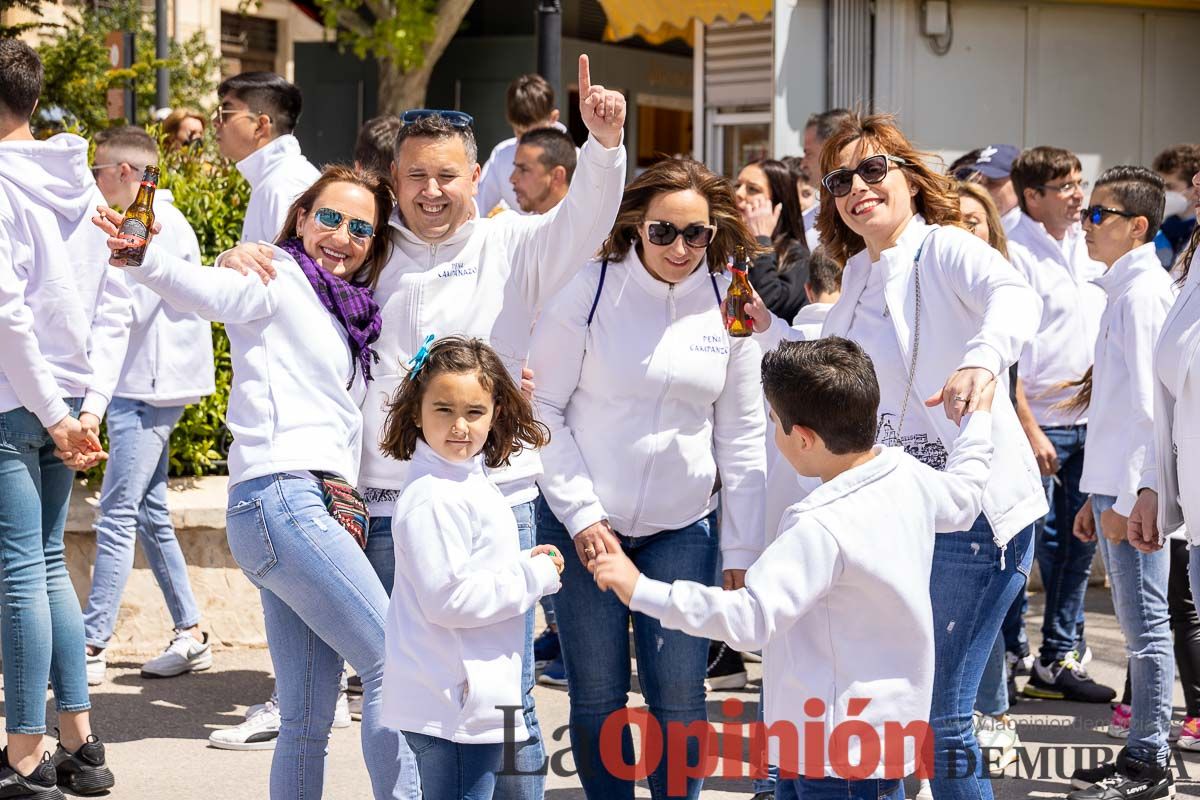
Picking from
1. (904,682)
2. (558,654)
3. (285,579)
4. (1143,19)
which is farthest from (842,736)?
(1143,19)

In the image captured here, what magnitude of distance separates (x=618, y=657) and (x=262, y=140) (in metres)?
3.15

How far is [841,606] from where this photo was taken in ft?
11.0

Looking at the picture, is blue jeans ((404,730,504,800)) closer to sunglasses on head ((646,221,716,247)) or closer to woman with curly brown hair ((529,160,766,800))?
woman with curly brown hair ((529,160,766,800))

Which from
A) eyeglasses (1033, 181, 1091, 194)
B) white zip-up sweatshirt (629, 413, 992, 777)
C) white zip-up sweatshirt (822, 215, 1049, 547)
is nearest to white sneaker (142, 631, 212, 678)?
white zip-up sweatshirt (822, 215, 1049, 547)

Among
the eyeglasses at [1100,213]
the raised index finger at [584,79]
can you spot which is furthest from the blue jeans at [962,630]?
the eyeglasses at [1100,213]

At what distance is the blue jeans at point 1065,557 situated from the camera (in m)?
6.66

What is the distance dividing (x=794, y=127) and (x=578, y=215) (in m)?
8.83

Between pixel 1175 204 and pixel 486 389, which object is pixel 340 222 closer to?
pixel 486 389

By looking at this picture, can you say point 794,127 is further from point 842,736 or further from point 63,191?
point 842,736

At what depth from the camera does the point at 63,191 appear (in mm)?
5035

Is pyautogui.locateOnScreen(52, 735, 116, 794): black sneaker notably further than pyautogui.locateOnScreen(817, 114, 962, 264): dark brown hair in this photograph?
Yes

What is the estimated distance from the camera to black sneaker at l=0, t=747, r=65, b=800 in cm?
491

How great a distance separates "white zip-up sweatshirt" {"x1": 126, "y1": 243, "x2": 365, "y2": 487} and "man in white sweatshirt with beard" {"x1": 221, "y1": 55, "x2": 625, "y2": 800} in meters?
0.16

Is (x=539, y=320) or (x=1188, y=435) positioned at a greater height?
(x=539, y=320)
